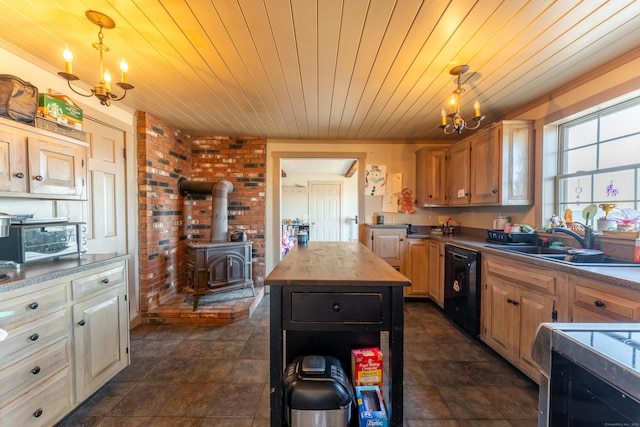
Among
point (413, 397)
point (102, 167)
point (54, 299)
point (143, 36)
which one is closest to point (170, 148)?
point (102, 167)

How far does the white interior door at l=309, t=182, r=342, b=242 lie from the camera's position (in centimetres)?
709

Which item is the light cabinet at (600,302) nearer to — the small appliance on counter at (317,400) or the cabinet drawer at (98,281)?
the small appliance on counter at (317,400)

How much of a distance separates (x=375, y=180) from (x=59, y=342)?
3.50 metres

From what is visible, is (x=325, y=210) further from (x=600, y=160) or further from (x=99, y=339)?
(x=99, y=339)

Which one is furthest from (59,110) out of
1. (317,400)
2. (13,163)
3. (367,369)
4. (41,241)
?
(367,369)

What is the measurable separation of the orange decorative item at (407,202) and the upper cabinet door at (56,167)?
3.52m

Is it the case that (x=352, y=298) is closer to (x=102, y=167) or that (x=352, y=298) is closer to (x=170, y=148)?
(x=102, y=167)

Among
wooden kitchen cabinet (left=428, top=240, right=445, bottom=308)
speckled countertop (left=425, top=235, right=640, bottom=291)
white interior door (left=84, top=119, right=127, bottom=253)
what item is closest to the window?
speckled countertop (left=425, top=235, right=640, bottom=291)

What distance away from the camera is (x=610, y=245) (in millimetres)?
1726

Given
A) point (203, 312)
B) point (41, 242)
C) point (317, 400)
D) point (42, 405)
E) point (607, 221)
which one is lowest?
point (203, 312)

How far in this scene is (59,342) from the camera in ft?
4.50

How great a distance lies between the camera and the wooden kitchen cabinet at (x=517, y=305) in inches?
64.7

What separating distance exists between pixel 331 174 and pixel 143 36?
563 cm

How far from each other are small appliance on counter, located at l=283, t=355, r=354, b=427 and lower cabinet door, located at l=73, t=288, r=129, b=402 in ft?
4.13
